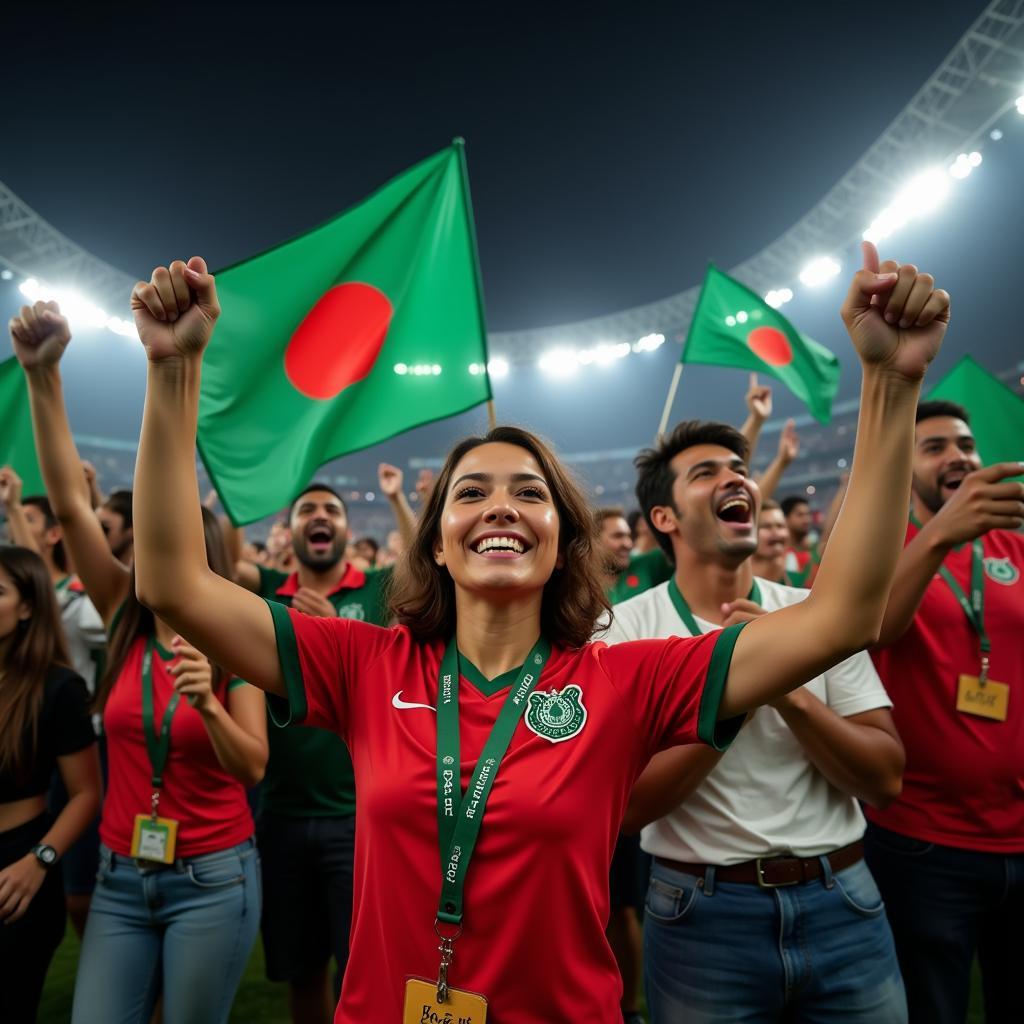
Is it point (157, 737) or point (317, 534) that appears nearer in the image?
point (157, 737)

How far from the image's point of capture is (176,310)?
4.25 feet

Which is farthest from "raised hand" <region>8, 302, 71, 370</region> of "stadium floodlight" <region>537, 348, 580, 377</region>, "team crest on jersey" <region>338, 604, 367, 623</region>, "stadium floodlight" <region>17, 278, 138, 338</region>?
"stadium floodlight" <region>537, 348, 580, 377</region>

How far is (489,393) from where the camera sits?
120 inches

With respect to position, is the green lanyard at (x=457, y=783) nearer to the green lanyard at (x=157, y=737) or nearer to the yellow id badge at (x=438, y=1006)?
the yellow id badge at (x=438, y=1006)

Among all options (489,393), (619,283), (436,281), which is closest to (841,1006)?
(489,393)

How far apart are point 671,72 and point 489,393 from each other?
15386mm

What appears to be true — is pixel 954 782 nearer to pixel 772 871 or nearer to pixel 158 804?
pixel 772 871

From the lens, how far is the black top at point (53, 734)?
2.27 m

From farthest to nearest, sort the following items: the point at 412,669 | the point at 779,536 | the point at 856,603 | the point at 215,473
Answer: the point at 779,536
the point at 215,473
the point at 412,669
the point at 856,603

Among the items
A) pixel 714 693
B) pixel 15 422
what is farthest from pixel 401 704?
pixel 15 422

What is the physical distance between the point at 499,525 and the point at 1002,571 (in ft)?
6.01

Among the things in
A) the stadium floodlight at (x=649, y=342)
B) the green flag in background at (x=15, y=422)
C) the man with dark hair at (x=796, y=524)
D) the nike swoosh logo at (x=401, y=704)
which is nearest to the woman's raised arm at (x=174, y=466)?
the nike swoosh logo at (x=401, y=704)

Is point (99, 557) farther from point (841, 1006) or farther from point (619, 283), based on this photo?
point (619, 283)

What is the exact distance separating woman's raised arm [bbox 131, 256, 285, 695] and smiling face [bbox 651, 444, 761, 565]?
1.37 meters
